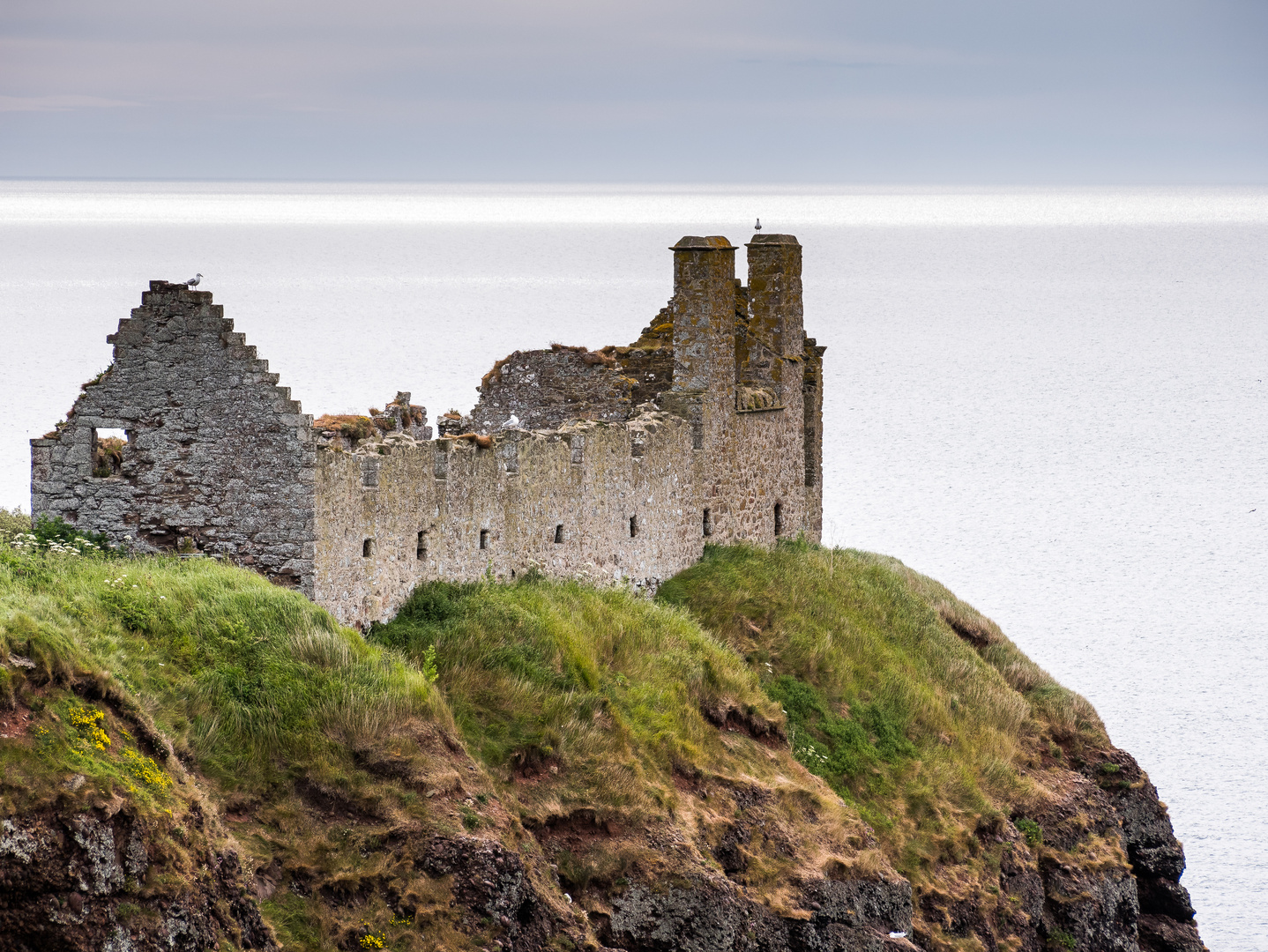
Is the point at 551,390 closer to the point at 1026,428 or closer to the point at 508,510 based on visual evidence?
the point at 508,510

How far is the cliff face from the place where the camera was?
17.7m

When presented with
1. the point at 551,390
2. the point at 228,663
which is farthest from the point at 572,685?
the point at 551,390

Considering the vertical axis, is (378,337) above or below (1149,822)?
above

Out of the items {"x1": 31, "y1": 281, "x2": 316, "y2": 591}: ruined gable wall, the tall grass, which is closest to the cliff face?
the tall grass

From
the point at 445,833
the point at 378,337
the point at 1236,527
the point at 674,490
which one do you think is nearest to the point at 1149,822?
the point at 674,490

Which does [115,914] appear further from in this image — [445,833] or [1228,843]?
[1228,843]

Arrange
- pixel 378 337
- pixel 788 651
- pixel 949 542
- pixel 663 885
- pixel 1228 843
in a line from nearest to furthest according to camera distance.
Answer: pixel 663 885 < pixel 788 651 < pixel 1228 843 < pixel 949 542 < pixel 378 337

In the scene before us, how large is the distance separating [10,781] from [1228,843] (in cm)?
4148

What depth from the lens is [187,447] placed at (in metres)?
24.4

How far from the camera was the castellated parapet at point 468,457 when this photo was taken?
952 inches

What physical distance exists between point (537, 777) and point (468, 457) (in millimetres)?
5169

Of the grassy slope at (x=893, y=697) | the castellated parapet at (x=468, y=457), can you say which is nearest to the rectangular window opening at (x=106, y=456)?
the castellated parapet at (x=468, y=457)

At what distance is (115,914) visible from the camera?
16891mm

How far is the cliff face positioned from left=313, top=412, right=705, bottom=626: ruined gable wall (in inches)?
23.5
